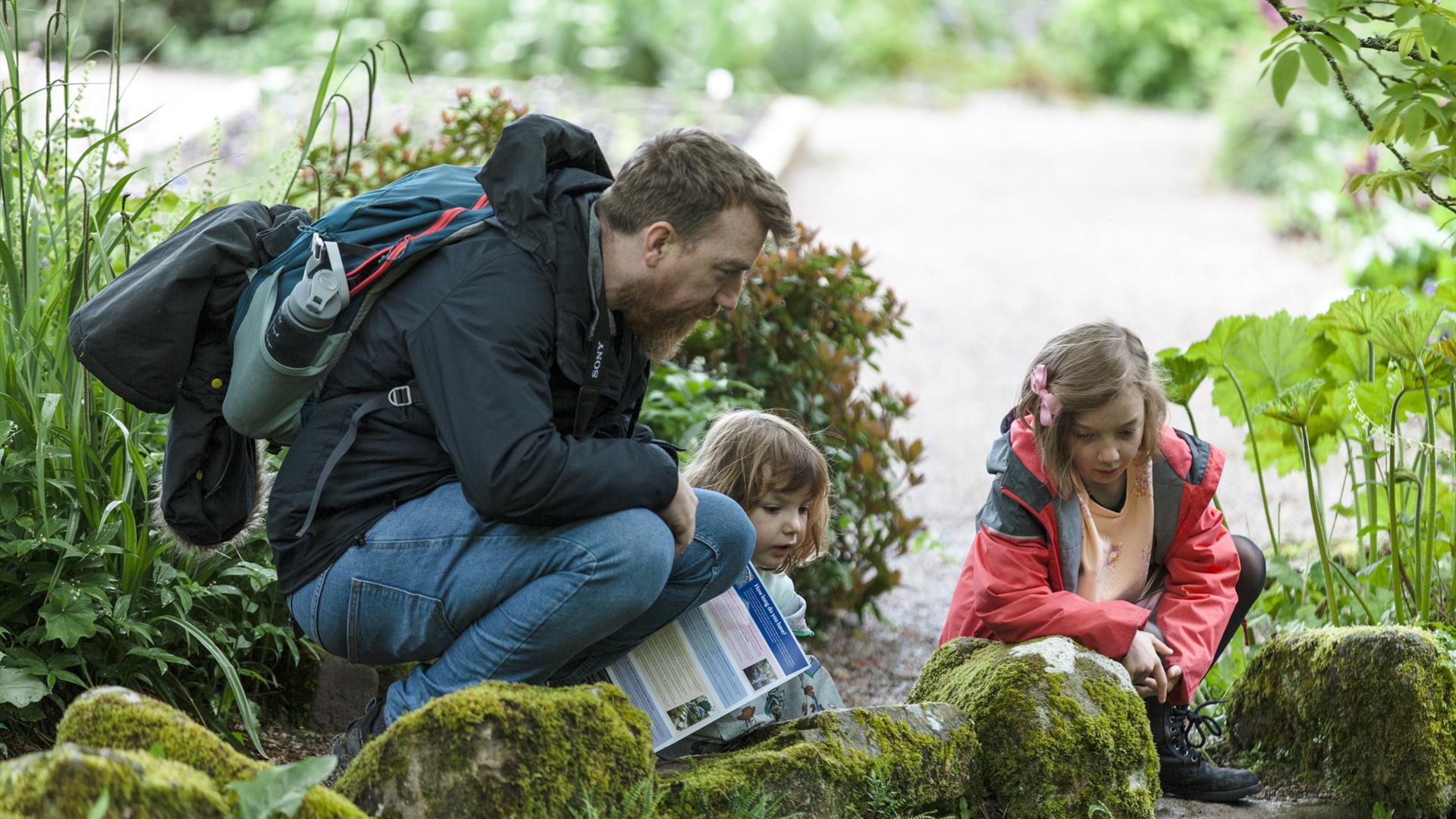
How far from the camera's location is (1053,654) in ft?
9.09

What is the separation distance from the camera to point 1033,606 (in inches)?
115

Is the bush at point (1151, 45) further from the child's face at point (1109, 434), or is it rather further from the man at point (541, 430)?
the man at point (541, 430)

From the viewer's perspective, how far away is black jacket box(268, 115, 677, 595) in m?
2.25

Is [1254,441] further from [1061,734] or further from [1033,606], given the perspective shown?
[1061,734]

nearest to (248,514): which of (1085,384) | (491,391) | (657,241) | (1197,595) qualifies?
(491,391)

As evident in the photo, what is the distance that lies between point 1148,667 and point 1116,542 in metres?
0.32

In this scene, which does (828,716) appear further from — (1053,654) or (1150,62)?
(1150,62)

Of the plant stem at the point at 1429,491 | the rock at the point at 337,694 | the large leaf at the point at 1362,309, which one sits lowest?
the plant stem at the point at 1429,491

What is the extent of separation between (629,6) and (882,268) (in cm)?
569

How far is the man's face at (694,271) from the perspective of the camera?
2428 millimetres

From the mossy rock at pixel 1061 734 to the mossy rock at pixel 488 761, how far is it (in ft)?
2.92

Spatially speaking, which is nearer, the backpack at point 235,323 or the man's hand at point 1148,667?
the backpack at point 235,323

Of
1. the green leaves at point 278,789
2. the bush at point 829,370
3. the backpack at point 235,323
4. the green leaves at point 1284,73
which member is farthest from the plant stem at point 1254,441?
the green leaves at point 278,789

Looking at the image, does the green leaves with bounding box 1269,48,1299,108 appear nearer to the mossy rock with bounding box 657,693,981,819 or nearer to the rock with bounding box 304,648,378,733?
the mossy rock with bounding box 657,693,981,819
